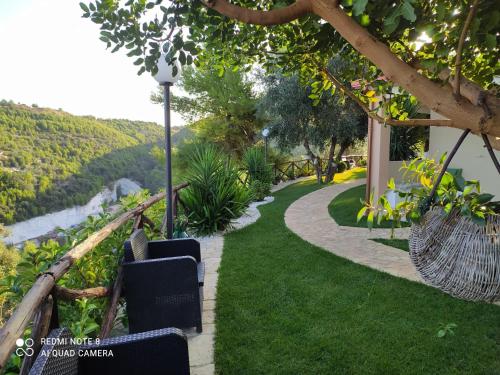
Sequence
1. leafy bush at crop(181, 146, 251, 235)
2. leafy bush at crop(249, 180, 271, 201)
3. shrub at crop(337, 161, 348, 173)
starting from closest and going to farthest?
leafy bush at crop(181, 146, 251, 235), leafy bush at crop(249, 180, 271, 201), shrub at crop(337, 161, 348, 173)

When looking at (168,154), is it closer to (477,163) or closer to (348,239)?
(348,239)

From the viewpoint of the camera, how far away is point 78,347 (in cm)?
143

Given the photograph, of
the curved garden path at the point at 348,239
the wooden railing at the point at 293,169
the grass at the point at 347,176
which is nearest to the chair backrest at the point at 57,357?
the curved garden path at the point at 348,239

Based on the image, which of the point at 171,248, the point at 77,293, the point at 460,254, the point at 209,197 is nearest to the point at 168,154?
the point at 171,248

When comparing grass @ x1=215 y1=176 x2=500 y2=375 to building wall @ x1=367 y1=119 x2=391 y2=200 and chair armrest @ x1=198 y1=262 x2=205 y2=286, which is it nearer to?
chair armrest @ x1=198 y1=262 x2=205 y2=286

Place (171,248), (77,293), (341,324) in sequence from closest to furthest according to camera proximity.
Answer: (77,293) < (341,324) < (171,248)

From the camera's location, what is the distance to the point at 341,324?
9.59 ft

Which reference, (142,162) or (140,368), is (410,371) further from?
(142,162)

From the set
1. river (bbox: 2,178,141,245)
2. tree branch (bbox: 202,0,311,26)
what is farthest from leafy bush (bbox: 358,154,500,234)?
river (bbox: 2,178,141,245)

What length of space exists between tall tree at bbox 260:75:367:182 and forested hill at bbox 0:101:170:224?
13093 mm

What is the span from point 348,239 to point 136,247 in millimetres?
3901

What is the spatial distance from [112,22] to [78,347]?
138 centimetres

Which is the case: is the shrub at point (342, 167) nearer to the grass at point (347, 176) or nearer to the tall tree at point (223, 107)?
the grass at point (347, 176)

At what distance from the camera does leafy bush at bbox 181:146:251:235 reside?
20.8 ft
